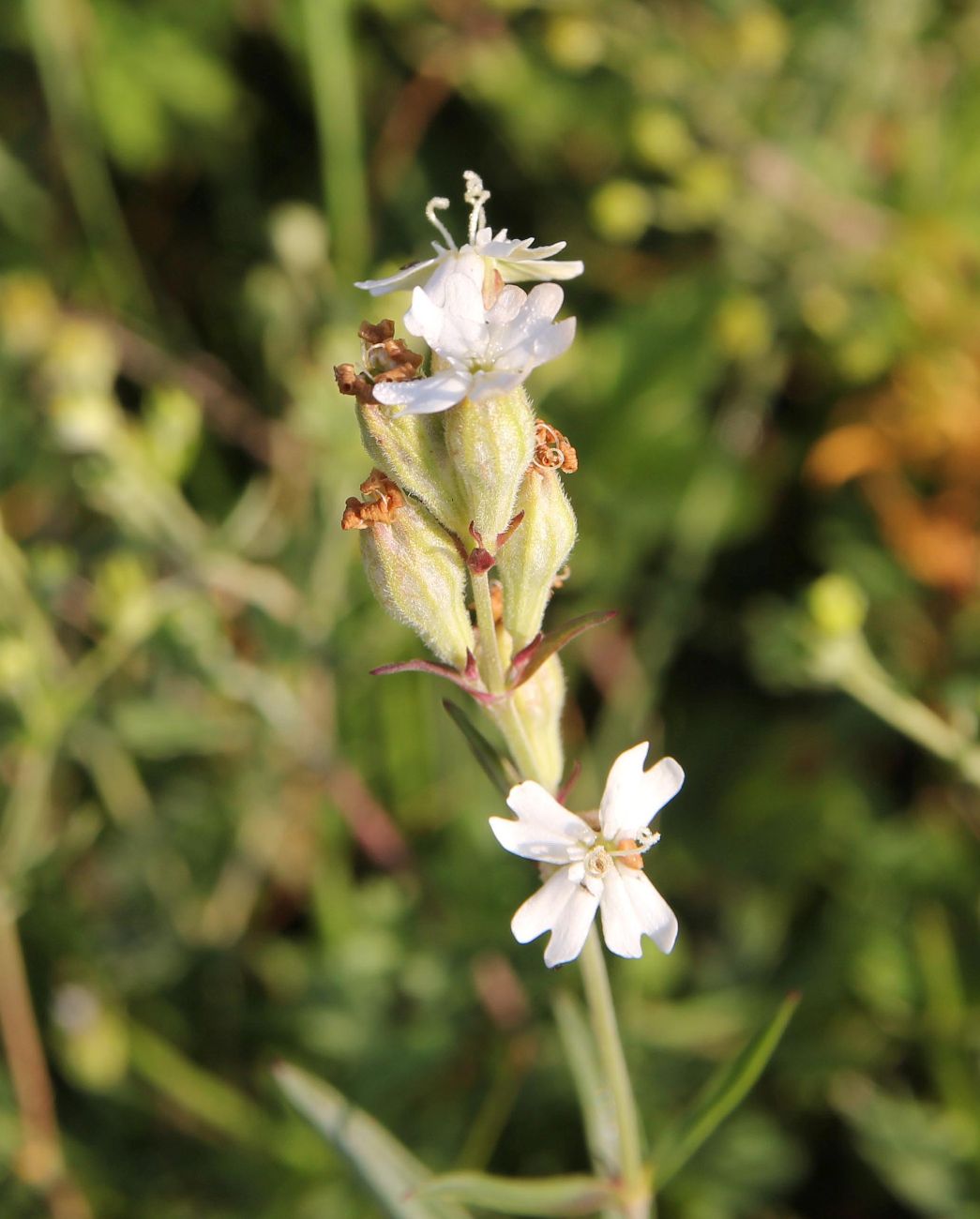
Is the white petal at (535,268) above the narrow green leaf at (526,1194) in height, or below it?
above

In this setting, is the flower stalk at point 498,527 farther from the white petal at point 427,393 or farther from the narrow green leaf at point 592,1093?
the narrow green leaf at point 592,1093

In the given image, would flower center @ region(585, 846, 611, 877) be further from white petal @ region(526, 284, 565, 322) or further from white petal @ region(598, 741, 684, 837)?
white petal @ region(526, 284, 565, 322)

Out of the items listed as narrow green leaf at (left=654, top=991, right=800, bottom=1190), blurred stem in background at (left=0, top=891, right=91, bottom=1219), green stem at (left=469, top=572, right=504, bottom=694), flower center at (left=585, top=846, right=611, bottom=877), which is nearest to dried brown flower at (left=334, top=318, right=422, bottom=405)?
green stem at (left=469, top=572, right=504, bottom=694)

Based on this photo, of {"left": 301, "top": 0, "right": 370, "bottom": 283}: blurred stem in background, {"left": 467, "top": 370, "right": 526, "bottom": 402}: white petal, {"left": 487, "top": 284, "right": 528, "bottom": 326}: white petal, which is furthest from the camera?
{"left": 301, "top": 0, "right": 370, "bottom": 283}: blurred stem in background

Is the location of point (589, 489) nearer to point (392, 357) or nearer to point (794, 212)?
point (794, 212)

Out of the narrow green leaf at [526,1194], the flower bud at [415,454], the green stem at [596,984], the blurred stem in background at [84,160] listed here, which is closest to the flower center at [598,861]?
the green stem at [596,984]

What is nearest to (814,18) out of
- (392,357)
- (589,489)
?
(589,489)

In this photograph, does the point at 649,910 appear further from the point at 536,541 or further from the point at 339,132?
the point at 339,132

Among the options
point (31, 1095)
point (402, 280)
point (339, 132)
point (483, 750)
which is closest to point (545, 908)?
point (483, 750)
